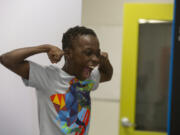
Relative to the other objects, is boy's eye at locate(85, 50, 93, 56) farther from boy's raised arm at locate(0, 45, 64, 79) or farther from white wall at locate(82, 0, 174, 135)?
white wall at locate(82, 0, 174, 135)

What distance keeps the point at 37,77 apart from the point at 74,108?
0.36 feet

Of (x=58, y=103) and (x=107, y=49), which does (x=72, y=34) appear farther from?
(x=107, y=49)

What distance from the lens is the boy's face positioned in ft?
1.83

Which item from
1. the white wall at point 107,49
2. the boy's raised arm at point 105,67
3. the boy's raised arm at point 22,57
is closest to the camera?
the boy's raised arm at point 22,57

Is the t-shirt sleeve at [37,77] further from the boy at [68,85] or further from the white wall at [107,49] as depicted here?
the white wall at [107,49]

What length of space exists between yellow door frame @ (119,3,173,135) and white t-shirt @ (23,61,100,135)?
1.84 ft

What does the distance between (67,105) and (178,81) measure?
21.5 inches

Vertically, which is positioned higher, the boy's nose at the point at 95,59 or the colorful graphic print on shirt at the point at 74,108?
the boy's nose at the point at 95,59

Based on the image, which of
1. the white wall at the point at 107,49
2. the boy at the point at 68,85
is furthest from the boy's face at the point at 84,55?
the white wall at the point at 107,49

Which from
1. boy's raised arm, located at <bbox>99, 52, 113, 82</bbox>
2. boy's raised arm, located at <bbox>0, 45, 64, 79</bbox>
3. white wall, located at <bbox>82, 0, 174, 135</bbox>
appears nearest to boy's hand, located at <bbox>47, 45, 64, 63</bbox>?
boy's raised arm, located at <bbox>0, 45, 64, 79</bbox>

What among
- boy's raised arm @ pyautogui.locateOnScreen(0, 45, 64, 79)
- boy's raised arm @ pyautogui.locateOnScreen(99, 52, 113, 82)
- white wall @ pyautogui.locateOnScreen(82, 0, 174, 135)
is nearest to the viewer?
boy's raised arm @ pyautogui.locateOnScreen(0, 45, 64, 79)

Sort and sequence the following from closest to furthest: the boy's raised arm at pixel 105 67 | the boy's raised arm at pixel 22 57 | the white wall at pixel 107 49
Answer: the boy's raised arm at pixel 22 57
the boy's raised arm at pixel 105 67
the white wall at pixel 107 49

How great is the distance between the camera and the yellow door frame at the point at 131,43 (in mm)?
1097

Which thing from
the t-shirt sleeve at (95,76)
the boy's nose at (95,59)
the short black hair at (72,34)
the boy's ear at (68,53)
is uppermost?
the short black hair at (72,34)
